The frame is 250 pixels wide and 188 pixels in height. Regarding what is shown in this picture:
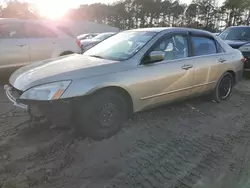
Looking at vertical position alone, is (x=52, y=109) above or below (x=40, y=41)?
below

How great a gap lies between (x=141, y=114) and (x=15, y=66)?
12.2 feet

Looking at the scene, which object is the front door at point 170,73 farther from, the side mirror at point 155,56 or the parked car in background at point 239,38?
the parked car in background at point 239,38

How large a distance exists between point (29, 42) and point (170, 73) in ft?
13.7

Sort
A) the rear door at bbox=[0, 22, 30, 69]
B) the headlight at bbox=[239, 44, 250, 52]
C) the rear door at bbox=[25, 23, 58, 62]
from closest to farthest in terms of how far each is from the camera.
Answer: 1. the rear door at bbox=[0, 22, 30, 69]
2. the rear door at bbox=[25, 23, 58, 62]
3. the headlight at bbox=[239, 44, 250, 52]

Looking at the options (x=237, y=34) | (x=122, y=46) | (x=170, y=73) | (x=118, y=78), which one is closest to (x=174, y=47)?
(x=170, y=73)

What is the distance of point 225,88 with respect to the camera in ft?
19.4

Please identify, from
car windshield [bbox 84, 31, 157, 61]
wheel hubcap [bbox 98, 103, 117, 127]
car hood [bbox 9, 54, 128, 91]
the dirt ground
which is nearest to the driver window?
car windshield [bbox 84, 31, 157, 61]

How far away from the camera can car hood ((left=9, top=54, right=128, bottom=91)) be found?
358 cm

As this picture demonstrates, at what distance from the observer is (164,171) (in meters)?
3.17

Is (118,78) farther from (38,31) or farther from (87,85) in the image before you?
(38,31)

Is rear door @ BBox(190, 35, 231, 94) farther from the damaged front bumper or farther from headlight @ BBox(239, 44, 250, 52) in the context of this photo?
headlight @ BBox(239, 44, 250, 52)

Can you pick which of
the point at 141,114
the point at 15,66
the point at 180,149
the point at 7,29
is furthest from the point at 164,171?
the point at 7,29

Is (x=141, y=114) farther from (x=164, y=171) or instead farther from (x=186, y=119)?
(x=164, y=171)

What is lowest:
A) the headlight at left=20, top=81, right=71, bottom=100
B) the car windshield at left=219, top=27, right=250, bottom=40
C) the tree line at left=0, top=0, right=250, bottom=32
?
the tree line at left=0, top=0, right=250, bottom=32
